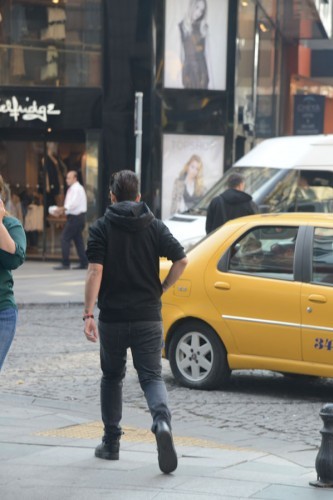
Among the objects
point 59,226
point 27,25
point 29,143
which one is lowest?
point 59,226

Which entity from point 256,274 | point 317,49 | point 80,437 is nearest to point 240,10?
point 317,49

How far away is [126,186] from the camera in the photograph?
7.23 meters

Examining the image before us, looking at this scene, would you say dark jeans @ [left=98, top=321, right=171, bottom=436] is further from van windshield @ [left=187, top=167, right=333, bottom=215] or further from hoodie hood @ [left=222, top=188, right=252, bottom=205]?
van windshield @ [left=187, top=167, right=333, bottom=215]

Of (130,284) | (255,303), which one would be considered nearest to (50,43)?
(255,303)

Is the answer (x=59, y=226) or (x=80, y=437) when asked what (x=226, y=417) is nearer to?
(x=80, y=437)

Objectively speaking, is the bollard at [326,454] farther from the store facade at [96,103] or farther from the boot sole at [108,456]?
the store facade at [96,103]

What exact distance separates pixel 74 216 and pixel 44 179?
2.17 m

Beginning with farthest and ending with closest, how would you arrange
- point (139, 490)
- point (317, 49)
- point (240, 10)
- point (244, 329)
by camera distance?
point (317, 49)
point (240, 10)
point (244, 329)
point (139, 490)

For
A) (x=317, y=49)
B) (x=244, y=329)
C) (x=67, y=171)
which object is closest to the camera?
(x=244, y=329)

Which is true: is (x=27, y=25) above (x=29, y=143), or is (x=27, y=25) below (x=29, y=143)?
above

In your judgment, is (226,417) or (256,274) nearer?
(226,417)

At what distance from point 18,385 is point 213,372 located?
1.70m

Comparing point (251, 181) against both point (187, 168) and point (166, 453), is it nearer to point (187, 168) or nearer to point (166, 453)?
point (187, 168)

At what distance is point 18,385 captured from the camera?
34.7 ft
